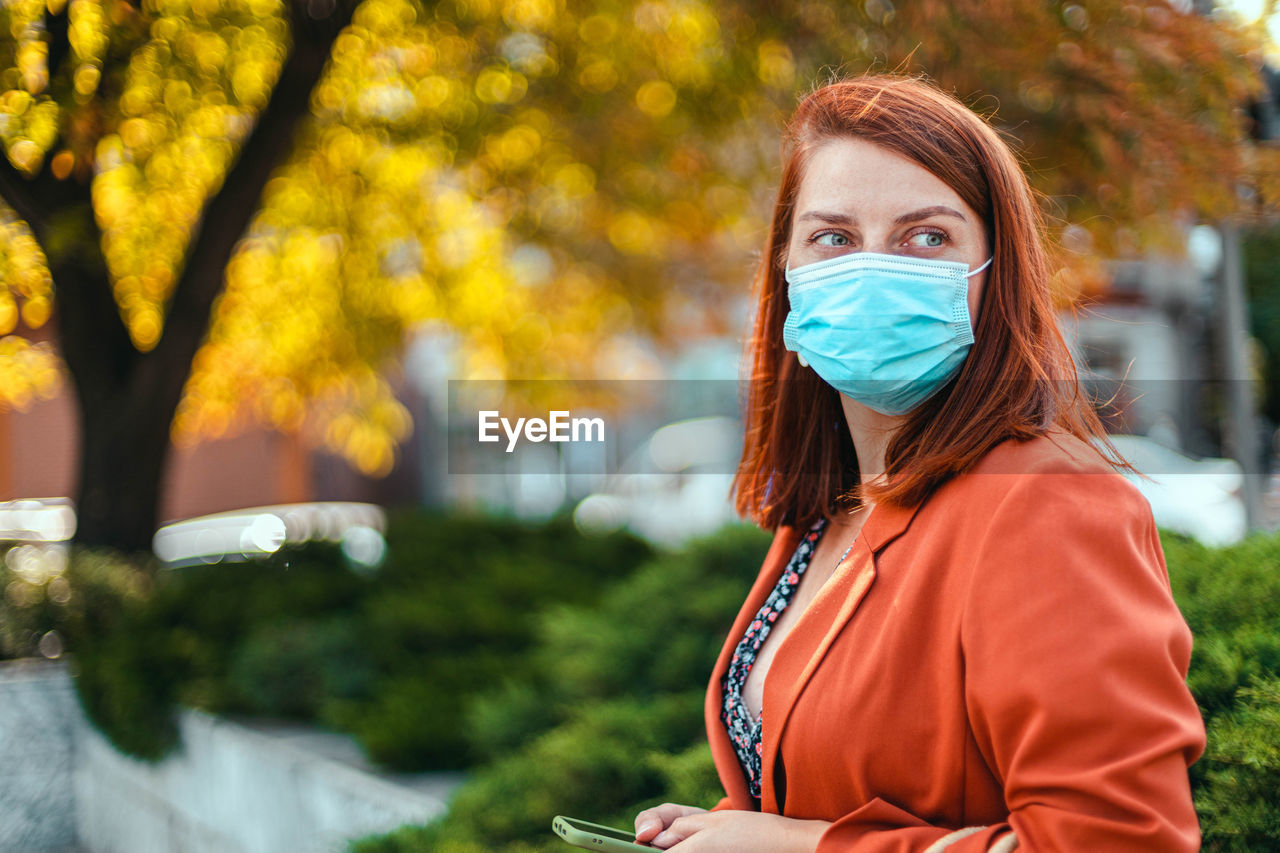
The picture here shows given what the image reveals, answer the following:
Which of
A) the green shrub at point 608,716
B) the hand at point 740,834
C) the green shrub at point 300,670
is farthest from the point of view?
the green shrub at point 300,670

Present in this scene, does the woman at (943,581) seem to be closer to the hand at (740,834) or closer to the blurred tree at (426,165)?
the hand at (740,834)

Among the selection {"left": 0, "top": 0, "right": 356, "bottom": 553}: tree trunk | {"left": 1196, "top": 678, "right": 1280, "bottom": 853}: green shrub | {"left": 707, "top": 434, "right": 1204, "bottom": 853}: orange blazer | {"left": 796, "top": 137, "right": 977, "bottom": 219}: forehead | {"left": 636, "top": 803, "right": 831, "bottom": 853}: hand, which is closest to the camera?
{"left": 707, "top": 434, "right": 1204, "bottom": 853}: orange blazer

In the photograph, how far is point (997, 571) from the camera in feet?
4.22

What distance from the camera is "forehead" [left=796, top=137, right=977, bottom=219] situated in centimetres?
158

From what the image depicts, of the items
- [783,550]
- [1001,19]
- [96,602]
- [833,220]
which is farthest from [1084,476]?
[96,602]

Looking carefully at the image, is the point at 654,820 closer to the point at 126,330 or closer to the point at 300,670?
the point at 300,670

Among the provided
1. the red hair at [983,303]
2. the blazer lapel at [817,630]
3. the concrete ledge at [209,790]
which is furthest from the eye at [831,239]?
the concrete ledge at [209,790]

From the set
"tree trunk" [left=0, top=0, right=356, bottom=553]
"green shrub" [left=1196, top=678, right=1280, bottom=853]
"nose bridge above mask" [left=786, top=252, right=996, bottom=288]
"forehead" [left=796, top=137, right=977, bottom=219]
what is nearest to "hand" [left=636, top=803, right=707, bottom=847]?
"nose bridge above mask" [left=786, top=252, right=996, bottom=288]

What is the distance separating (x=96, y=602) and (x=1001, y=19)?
621 cm

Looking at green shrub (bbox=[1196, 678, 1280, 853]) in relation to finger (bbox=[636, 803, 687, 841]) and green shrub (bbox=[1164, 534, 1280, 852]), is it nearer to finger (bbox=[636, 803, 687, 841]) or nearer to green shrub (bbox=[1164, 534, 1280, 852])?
green shrub (bbox=[1164, 534, 1280, 852])

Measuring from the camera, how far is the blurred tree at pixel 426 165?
14.4 ft

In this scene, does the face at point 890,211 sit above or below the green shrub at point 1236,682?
above

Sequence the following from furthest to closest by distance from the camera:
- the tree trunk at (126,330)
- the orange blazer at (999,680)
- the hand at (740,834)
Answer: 1. the tree trunk at (126,330)
2. the hand at (740,834)
3. the orange blazer at (999,680)

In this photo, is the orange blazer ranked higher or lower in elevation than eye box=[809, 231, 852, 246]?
lower
